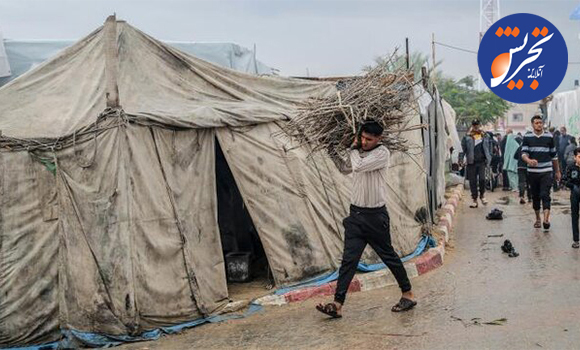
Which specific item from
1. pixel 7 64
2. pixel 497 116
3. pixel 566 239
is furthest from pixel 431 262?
pixel 497 116

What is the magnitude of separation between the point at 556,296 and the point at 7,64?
9.38m

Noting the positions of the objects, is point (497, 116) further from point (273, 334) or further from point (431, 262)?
point (273, 334)

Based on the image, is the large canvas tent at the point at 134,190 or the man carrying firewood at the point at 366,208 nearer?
the man carrying firewood at the point at 366,208

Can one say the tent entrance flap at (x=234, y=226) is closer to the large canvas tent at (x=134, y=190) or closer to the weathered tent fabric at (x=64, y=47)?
the large canvas tent at (x=134, y=190)

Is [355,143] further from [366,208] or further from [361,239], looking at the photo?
[361,239]

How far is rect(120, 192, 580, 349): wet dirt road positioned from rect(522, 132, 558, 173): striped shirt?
196 centimetres

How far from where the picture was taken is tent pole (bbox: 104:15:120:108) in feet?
21.8

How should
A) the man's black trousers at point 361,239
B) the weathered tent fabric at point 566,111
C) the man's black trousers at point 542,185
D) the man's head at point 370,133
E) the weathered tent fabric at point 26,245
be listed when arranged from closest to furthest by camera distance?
1. the man's head at point 370,133
2. the man's black trousers at point 361,239
3. the weathered tent fabric at point 26,245
4. the man's black trousers at point 542,185
5. the weathered tent fabric at point 566,111

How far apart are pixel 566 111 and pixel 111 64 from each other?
68.4ft

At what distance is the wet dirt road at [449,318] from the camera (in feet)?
18.9

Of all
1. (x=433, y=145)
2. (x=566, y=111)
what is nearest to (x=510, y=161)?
(x=566, y=111)

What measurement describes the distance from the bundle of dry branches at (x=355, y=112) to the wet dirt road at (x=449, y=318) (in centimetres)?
171

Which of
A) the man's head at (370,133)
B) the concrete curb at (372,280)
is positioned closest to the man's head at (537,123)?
the concrete curb at (372,280)

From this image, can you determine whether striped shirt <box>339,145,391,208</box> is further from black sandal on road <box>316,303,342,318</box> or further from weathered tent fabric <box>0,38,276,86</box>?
weathered tent fabric <box>0,38,276,86</box>
